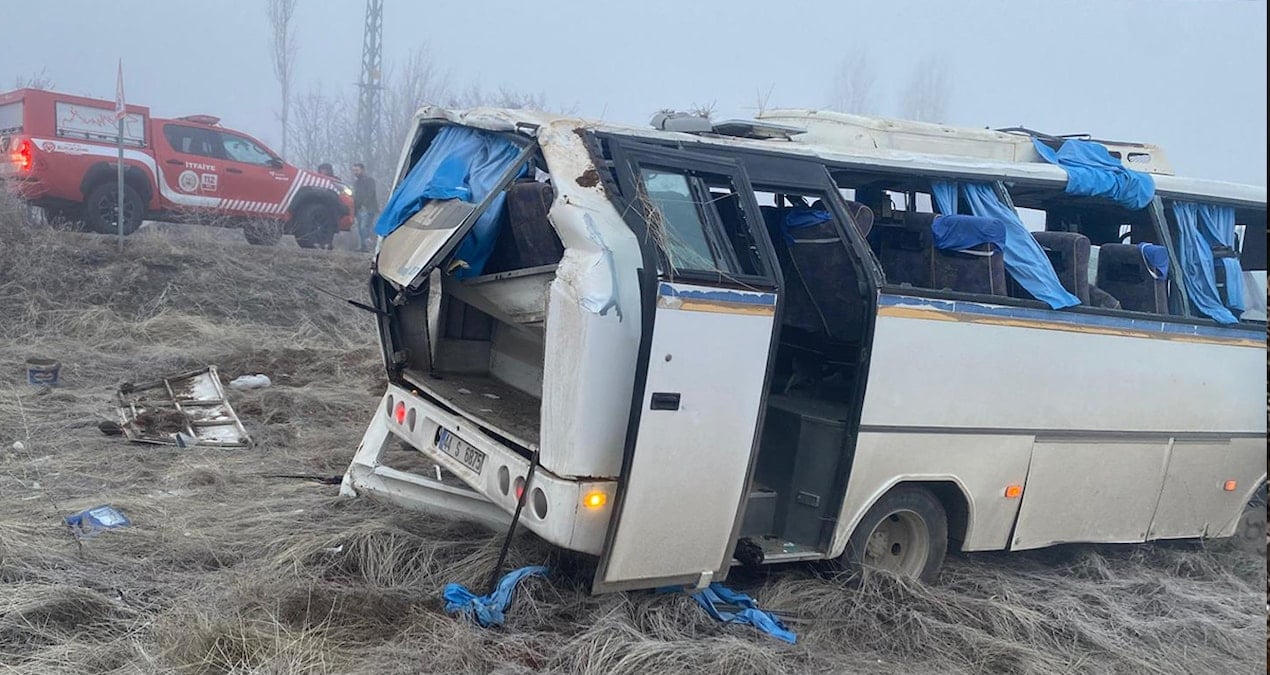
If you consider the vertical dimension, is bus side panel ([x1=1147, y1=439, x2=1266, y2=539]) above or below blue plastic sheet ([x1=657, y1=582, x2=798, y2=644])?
above

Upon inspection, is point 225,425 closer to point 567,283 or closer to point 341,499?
point 341,499

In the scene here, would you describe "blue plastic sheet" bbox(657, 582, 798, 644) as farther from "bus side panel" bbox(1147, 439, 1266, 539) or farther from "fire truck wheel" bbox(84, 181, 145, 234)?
"fire truck wheel" bbox(84, 181, 145, 234)

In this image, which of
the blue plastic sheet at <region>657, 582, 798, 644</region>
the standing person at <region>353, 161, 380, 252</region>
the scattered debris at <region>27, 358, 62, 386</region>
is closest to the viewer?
the blue plastic sheet at <region>657, 582, 798, 644</region>

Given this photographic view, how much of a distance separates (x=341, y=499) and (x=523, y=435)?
1861 millimetres

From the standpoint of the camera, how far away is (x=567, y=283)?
13.4ft

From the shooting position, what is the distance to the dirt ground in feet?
13.4

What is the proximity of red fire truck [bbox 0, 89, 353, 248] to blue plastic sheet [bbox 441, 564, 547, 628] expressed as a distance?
35.4 feet

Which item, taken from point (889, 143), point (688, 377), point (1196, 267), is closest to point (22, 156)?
point (889, 143)

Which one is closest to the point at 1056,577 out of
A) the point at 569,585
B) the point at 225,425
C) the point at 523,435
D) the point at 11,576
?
the point at 569,585

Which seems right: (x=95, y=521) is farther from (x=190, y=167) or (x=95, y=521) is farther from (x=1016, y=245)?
(x=190, y=167)

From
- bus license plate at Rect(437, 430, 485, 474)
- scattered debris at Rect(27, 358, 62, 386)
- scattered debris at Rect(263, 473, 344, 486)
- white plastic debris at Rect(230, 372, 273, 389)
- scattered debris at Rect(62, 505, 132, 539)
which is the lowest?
scattered debris at Rect(27, 358, 62, 386)

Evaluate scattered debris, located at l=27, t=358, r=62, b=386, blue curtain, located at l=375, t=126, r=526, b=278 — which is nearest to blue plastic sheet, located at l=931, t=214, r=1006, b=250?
blue curtain, located at l=375, t=126, r=526, b=278

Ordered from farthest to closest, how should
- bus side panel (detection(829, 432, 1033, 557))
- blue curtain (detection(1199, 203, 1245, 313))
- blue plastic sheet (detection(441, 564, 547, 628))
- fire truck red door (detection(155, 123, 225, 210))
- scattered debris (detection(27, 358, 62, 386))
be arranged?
fire truck red door (detection(155, 123, 225, 210)) → scattered debris (detection(27, 358, 62, 386)) → blue curtain (detection(1199, 203, 1245, 313)) → bus side panel (detection(829, 432, 1033, 557)) → blue plastic sheet (detection(441, 564, 547, 628))

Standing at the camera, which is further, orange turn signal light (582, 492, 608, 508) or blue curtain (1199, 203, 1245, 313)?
blue curtain (1199, 203, 1245, 313)
